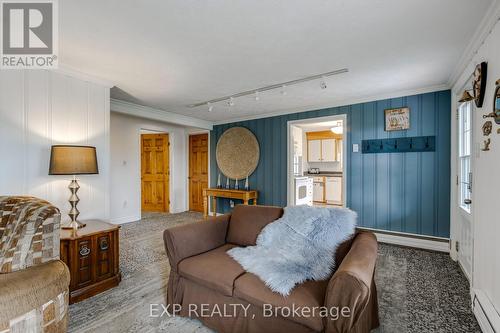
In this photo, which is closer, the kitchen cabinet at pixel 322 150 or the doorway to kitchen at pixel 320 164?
the doorway to kitchen at pixel 320 164

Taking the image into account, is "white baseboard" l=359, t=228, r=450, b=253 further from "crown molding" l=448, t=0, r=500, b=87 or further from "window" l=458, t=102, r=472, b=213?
"crown molding" l=448, t=0, r=500, b=87

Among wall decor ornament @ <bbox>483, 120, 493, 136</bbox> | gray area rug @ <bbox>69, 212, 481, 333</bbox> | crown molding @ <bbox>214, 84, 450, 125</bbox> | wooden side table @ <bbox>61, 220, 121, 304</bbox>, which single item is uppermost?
crown molding @ <bbox>214, 84, 450, 125</bbox>

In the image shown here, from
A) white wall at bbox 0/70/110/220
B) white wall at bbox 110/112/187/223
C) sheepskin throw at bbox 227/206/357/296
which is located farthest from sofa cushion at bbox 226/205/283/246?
white wall at bbox 110/112/187/223

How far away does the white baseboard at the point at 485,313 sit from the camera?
1524 millimetres

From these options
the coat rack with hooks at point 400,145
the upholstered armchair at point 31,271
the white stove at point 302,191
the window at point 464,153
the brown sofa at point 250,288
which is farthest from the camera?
the white stove at point 302,191

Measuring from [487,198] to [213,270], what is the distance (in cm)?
209

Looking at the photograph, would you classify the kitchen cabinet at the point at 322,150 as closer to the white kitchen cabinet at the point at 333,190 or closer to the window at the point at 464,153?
the white kitchen cabinet at the point at 333,190

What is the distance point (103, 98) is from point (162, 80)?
0.76 m

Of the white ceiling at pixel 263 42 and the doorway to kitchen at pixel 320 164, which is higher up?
the white ceiling at pixel 263 42

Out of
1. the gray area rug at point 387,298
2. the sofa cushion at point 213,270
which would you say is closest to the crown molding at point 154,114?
the gray area rug at point 387,298

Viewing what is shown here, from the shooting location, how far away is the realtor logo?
174cm

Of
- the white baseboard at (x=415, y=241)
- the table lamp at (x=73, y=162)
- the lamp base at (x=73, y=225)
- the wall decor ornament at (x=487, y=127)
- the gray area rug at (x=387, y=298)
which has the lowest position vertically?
A: the gray area rug at (x=387, y=298)

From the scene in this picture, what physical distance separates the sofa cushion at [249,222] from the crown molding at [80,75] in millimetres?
2389

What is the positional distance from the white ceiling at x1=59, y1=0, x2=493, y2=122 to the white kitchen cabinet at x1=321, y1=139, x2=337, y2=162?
3620mm
